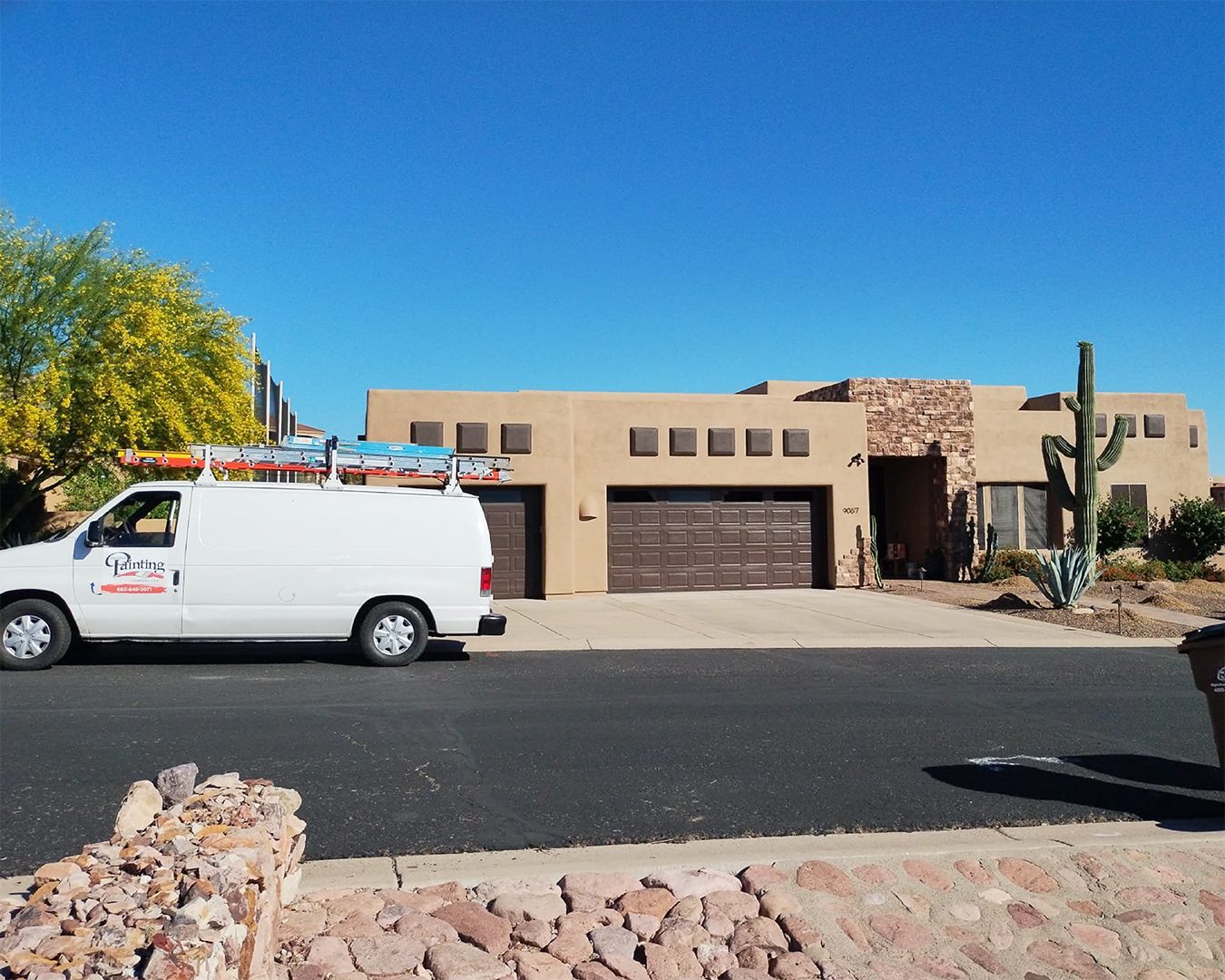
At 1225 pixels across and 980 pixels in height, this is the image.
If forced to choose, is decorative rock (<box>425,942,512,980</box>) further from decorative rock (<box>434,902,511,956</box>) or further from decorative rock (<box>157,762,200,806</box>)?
decorative rock (<box>157,762,200,806</box>)

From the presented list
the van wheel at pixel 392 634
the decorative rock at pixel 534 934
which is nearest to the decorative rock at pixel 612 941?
the decorative rock at pixel 534 934

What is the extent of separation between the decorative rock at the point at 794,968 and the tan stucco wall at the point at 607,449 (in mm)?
16725

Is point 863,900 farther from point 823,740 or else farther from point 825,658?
point 825,658

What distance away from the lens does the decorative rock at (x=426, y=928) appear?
397 cm

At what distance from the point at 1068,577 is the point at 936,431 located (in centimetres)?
715

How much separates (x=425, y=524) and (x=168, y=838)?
864 centimetres

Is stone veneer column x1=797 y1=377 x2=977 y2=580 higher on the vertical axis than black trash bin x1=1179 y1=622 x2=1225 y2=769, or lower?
higher

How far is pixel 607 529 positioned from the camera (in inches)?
853

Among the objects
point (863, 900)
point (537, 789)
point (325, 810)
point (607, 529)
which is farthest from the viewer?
point (607, 529)

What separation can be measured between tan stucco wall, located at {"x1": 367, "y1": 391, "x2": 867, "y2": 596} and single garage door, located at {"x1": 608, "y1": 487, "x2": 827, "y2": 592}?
40cm

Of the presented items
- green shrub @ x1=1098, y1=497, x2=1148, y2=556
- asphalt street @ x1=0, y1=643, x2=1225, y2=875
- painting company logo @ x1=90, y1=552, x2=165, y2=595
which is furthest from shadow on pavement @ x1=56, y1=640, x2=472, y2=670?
green shrub @ x1=1098, y1=497, x2=1148, y2=556

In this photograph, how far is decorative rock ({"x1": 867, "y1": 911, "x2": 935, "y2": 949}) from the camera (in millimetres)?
4121

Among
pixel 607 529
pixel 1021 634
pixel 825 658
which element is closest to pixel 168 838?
pixel 825 658

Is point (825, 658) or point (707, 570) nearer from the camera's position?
point (825, 658)
